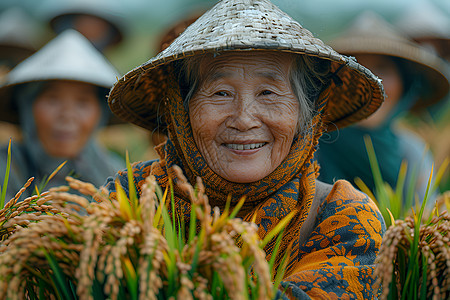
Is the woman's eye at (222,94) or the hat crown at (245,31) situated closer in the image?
the hat crown at (245,31)

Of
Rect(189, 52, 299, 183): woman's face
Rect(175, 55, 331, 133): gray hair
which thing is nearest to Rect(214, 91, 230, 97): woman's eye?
Rect(189, 52, 299, 183): woman's face

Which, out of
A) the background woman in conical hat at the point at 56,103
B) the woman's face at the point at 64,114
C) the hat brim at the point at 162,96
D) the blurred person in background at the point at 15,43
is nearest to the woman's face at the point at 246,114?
the hat brim at the point at 162,96

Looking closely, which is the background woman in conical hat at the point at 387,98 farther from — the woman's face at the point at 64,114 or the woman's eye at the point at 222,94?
the woman's eye at the point at 222,94

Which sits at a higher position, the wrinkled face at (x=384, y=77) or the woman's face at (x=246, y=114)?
the wrinkled face at (x=384, y=77)

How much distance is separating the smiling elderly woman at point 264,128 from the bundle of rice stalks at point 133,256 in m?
0.55

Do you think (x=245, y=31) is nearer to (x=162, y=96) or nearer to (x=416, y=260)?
(x=162, y=96)

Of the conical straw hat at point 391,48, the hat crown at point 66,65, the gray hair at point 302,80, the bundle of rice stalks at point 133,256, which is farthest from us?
the conical straw hat at point 391,48

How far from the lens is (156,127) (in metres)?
2.29

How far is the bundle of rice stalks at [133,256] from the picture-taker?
3.33 feet

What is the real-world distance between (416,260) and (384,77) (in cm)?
338

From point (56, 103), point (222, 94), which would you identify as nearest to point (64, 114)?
point (56, 103)

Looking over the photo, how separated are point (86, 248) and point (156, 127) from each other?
1331 millimetres

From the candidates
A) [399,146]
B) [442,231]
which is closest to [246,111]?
[442,231]

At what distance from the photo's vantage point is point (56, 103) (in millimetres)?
4020
